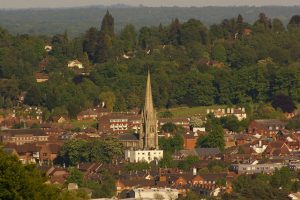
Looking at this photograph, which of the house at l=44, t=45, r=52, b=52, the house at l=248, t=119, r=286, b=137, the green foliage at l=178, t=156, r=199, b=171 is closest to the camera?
the green foliage at l=178, t=156, r=199, b=171

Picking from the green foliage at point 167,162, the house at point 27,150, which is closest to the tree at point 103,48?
the house at point 27,150

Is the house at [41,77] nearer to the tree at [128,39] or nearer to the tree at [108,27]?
the tree at [128,39]

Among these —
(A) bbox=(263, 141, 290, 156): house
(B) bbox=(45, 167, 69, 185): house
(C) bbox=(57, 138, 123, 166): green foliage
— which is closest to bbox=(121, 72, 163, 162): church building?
(C) bbox=(57, 138, 123, 166): green foliage

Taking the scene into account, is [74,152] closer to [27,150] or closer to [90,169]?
[90,169]

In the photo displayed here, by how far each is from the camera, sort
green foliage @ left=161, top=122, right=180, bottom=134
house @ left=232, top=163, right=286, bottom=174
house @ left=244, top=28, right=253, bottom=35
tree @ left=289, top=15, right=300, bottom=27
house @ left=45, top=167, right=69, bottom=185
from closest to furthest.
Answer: house @ left=45, top=167, right=69, bottom=185 < house @ left=232, top=163, right=286, bottom=174 < green foliage @ left=161, top=122, right=180, bottom=134 < house @ left=244, top=28, right=253, bottom=35 < tree @ left=289, top=15, right=300, bottom=27

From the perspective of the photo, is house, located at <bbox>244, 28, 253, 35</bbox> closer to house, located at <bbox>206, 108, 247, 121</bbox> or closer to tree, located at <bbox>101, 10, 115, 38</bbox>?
tree, located at <bbox>101, 10, 115, 38</bbox>
